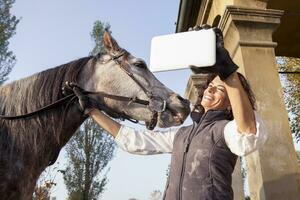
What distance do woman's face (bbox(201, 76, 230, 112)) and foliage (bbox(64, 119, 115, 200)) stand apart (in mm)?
22155

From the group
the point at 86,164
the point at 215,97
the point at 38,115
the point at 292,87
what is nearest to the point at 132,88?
the point at 38,115

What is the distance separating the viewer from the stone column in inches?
130

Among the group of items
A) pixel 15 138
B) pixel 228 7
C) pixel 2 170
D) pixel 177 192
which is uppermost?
pixel 228 7

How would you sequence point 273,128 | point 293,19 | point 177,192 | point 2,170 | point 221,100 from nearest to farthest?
point 177,192, point 221,100, point 2,170, point 273,128, point 293,19

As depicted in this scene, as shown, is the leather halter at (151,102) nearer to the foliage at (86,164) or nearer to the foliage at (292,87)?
the foliage at (292,87)

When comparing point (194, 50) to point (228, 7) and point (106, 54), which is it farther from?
point (228, 7)

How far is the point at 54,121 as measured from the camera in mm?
2641

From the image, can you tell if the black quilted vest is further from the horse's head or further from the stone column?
the stone column

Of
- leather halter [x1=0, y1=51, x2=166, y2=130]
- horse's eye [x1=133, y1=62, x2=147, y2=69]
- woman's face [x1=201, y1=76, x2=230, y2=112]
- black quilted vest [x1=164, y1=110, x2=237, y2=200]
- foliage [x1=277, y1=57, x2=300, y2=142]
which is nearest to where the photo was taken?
black quilted vest [x1=164, y1=110, x2=237, y2=200]

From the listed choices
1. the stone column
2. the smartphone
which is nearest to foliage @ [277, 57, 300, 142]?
the stone column

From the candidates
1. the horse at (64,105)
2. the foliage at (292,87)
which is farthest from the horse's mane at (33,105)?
the foliage at (292,87)

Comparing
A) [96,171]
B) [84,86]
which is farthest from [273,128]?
[96,171]

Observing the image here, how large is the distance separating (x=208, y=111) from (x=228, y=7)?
248cm

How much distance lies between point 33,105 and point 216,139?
1576 millimetres
